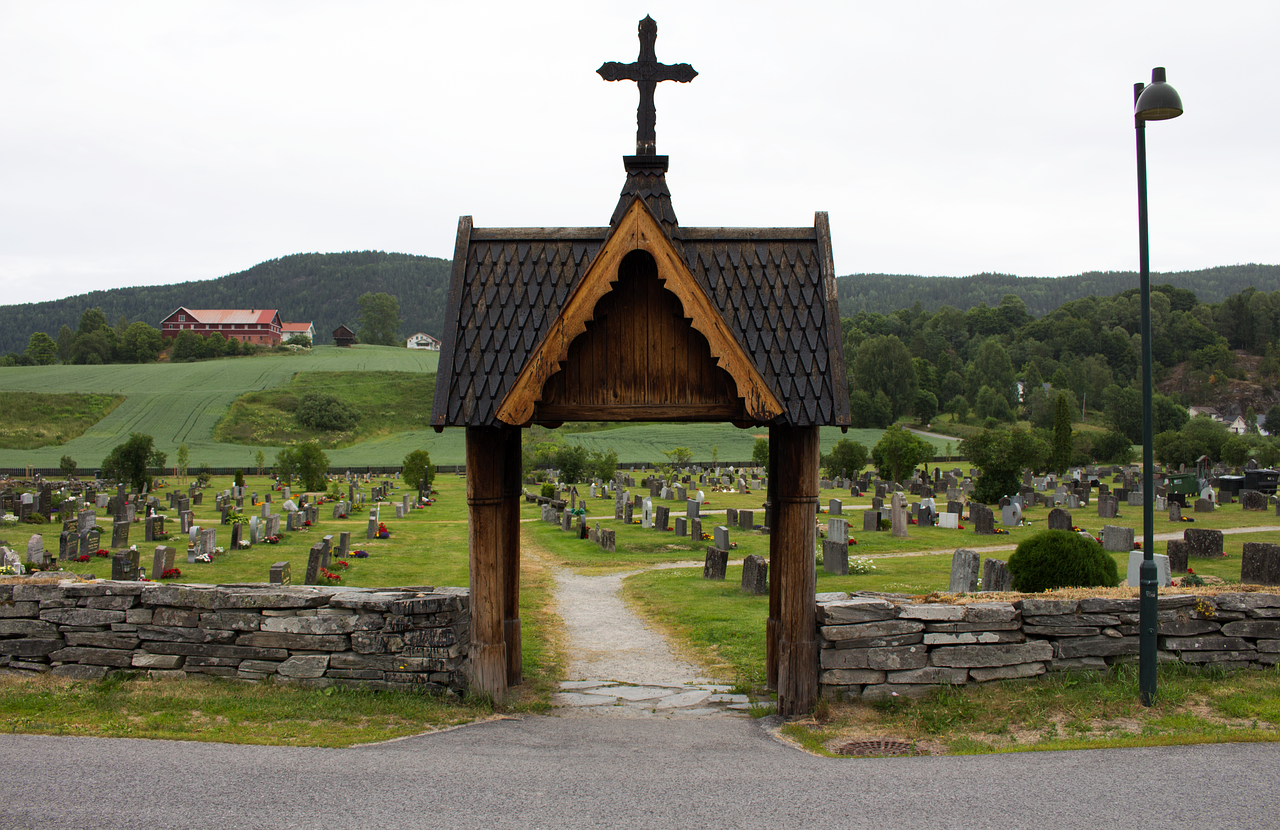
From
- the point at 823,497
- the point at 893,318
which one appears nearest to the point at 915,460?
the point at 823,497

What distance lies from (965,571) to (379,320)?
6529 inches

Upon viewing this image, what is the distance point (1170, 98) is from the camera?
721cm

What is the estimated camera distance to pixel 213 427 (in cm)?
7881

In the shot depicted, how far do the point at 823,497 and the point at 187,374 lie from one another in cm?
9222

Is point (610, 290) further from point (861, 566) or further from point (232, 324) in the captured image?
point (232, 324)

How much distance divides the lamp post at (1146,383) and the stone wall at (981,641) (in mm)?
406

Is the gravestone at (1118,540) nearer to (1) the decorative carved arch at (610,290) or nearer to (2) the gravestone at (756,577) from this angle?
(2) the gravestone at (756,577)

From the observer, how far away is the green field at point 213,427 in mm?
68938

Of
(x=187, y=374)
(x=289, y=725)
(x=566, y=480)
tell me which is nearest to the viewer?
(x=289, y=725)

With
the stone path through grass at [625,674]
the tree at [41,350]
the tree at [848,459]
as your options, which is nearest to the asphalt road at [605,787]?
the stone path through grass at [625,674]

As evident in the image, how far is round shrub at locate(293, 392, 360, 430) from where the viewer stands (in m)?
83.4

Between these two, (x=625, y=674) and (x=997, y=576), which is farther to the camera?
(x=997, y=576)

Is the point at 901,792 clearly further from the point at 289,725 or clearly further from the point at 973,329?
the point at 973,329

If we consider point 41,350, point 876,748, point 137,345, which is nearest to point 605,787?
point 876,748
